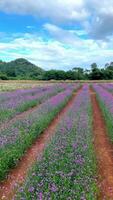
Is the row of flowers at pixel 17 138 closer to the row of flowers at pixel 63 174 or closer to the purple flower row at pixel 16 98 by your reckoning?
the row of flowers at pixel 63 174

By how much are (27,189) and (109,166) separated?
3843 millimetres

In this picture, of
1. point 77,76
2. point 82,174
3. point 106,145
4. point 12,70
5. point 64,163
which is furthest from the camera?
point 12,70

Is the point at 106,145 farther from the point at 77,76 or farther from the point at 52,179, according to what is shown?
the point at 77,76

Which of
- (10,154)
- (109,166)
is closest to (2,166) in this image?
(10,154)

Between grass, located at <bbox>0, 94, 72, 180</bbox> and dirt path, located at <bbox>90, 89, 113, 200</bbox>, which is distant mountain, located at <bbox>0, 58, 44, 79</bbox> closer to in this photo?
dirt path, located at <bbox>90, 89, 113, 200</bbox>

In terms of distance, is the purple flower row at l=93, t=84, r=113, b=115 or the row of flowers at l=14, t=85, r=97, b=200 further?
the purple flower row at l=93, t=84, r=113, b=115

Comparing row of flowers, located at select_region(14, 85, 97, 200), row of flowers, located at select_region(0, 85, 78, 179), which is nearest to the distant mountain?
row of flowers, located at select_region(0, 85, 78, 179)

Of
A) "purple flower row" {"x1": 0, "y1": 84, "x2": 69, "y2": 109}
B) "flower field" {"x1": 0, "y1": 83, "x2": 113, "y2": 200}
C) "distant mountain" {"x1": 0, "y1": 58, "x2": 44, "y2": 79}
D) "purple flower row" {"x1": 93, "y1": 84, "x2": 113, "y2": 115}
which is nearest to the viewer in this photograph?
"flower field" {"x1": 0, "y1": 83, "x2": 113, "y2": 200}

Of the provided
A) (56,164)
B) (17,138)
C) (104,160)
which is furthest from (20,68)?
(56,164)

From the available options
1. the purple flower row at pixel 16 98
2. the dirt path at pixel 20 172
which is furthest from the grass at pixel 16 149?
the purple flower row at pixel 16 98

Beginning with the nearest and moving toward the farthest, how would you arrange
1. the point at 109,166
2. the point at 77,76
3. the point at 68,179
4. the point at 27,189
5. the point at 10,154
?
1. the point at 27,189
2. the point at 68,179
3. the point at 10,154
4. the point at 109,166
5. the point at 77,76

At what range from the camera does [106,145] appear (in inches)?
454

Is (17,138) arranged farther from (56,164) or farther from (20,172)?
(56,164)

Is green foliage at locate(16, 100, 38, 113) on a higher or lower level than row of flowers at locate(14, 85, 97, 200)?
lower
